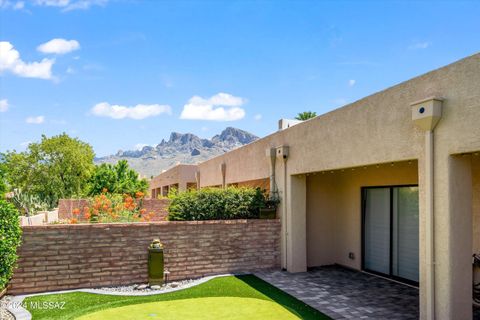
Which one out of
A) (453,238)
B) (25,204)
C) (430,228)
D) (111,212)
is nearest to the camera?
(453,238)

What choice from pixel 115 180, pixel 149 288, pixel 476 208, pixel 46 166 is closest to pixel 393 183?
pixel 476 208

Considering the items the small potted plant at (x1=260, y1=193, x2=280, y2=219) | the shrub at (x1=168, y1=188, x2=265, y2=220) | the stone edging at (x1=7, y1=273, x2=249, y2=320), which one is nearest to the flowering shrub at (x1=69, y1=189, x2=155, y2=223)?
the shrub at (x1=168, y1=188, x2=265, y2=220)

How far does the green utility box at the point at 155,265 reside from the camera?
10.8 metres

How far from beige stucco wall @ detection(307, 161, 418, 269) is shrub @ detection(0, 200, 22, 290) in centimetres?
962

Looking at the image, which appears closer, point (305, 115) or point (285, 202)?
point (285, 202)

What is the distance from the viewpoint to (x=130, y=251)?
36.3 feet

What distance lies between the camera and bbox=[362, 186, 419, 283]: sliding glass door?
34.5ft

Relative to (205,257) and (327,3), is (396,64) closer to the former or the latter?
(327,3)

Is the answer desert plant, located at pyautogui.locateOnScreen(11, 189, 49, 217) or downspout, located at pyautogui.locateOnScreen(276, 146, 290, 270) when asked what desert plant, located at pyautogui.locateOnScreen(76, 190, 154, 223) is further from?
desert plant, located at pyautogui.locateOnScreen(11, 189, 49, 217)

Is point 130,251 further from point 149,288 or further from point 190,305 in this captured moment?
point 190,305

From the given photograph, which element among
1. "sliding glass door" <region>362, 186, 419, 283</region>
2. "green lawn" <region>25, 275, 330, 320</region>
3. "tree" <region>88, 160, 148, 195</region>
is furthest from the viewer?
"tree" <region>88, 160, 148, 195</region>

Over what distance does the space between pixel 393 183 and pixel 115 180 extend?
161 feet

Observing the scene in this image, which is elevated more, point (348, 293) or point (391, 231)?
point (391, 231)

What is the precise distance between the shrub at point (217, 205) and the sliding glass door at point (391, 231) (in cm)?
394
